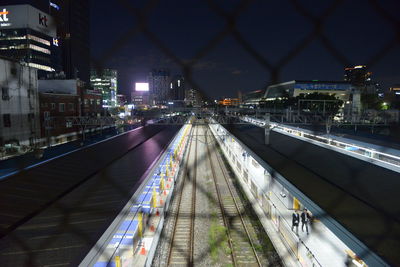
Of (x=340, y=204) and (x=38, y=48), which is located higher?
(x=38, y=48)

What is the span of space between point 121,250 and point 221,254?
1.24 metres

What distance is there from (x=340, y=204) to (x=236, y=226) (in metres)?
2.56

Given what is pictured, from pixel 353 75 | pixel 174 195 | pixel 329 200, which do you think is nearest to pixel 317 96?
pixel 174 195

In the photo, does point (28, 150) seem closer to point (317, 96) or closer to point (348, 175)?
point (348, 175)

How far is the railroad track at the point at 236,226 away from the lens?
3.29 m

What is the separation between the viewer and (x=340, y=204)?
1.83 meters

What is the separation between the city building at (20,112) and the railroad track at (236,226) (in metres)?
3.27

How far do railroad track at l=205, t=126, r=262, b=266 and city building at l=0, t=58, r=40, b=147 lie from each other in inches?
129

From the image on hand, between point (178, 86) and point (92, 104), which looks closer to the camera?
point (178, 86)

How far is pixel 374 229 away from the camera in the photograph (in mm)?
1426

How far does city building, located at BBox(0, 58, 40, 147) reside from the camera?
14.3 feet

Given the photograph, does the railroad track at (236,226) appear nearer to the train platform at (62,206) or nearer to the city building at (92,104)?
the train platform at (62,206)

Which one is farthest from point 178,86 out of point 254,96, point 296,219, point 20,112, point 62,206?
point 20,112

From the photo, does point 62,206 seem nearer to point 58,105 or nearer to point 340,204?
point 340,204
